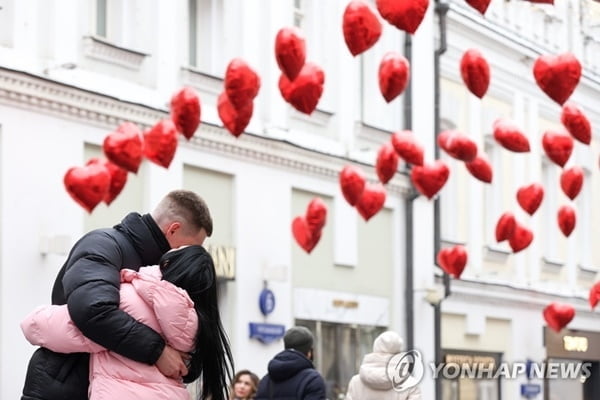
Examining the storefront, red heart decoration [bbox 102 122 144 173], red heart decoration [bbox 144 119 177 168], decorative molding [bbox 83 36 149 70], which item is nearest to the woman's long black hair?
red heart decoration [bbox 102 122 144 173]

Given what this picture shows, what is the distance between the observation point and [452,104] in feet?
82.4

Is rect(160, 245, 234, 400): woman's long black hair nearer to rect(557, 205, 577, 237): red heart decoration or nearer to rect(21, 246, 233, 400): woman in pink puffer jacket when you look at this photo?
Answer: rect(21, 246, 233, 400): woman in pink puffer jacket

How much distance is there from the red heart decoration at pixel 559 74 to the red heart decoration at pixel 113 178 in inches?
155

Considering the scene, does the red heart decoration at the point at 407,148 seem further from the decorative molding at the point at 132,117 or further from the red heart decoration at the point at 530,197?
the red heart decoration at the point at 530,197

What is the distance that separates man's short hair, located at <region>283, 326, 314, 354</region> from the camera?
10.3 metres

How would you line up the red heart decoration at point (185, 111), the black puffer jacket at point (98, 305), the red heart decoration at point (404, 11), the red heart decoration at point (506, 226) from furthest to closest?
the red heart decoration at point (506, 226) → the red heart decoration at point (185, 111) → the red heart decoration at point (404, 11) → the black puffer jacket at point (98, 305)

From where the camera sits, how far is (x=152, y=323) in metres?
5.87

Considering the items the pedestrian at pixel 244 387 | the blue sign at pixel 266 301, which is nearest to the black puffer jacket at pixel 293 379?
the pedestrian at pixel 244 387

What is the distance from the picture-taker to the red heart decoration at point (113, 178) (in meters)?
14.6

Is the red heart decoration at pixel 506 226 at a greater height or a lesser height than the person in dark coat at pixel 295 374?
greater

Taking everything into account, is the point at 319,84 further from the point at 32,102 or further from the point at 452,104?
the point at 452,104

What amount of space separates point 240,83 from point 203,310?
8.81m

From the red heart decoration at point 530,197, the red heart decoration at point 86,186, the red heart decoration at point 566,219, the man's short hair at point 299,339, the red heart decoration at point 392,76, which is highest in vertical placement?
the red heart decoration at point 392,76

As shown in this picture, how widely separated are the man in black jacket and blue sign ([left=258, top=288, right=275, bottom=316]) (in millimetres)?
13006
